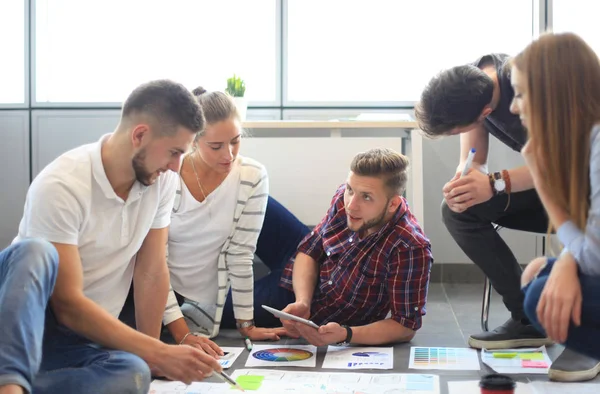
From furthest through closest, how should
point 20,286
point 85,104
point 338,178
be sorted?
point 85,104, point 338,178, point 20,286

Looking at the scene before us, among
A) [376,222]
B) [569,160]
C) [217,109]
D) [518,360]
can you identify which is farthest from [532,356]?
[217,109]

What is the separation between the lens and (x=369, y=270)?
229cm

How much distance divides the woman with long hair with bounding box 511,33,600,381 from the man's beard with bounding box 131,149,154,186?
800mm

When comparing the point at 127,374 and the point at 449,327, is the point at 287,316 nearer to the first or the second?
the point at 127,374

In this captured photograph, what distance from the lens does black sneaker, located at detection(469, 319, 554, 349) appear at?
2.21 m

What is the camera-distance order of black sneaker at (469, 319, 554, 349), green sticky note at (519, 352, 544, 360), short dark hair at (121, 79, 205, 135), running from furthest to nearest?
black sneaker at (469, 319, 554, 349), green sticky note at (519, 352, 544, 360), short dark hair at (121, 79, 205, 135)

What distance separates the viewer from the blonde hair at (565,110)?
53.9 inches

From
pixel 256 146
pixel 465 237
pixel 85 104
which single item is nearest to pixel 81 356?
pixel 465 237

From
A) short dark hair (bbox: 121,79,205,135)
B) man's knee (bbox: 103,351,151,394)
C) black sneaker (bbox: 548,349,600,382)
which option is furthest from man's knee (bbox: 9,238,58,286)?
black sneaker (bbox: 548,349,600,382)

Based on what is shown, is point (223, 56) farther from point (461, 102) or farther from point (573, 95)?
point (573, 95)

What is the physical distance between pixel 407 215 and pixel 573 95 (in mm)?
1003

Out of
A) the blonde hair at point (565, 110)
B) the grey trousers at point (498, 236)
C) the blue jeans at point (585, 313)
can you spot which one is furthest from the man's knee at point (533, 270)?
the grey trousers at point (498, 236)

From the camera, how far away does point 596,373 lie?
6.37 ft

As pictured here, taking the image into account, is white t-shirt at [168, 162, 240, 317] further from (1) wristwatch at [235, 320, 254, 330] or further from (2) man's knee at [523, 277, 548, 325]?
(2) man's knee at [523, 277, 548, 325]
